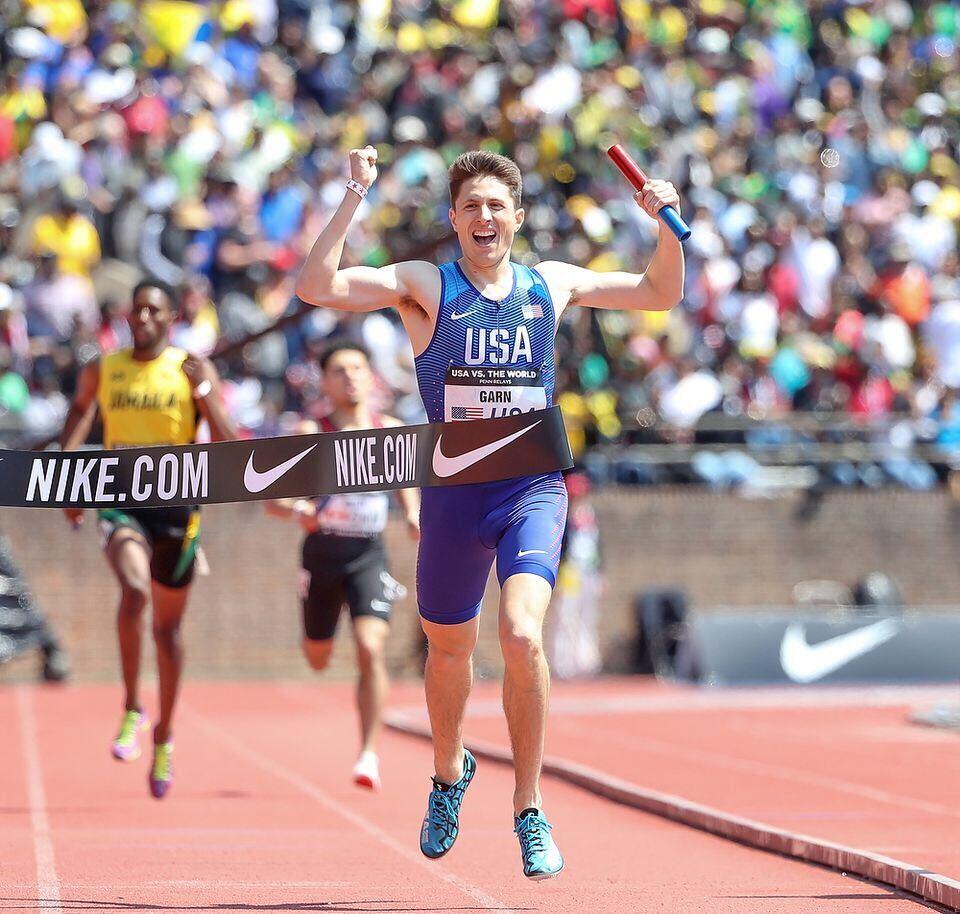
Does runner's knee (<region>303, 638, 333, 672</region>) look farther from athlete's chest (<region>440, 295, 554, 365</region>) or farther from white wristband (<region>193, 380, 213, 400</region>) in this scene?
athlete's chest (<region>440, 295, 554, 365</region>)

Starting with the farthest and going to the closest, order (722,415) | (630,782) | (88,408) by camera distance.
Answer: (722,415)
(630,782)
(88,408)

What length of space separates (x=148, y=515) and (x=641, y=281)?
390 cm

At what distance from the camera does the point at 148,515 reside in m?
10.4

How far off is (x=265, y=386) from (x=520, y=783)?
556 inches

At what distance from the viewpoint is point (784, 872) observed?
7.84 meters

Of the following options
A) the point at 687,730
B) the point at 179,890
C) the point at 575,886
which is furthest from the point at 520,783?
the point at 687,730

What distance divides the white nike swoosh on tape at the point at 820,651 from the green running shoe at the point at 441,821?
47.7ft

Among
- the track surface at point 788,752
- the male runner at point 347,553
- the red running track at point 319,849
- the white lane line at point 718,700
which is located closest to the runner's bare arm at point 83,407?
the male runner at point 347,553

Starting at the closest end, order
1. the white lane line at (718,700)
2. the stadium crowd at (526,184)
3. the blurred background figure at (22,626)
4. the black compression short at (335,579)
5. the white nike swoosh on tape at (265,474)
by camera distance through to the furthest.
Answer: the white nike swoosh on tape at (265,474) < the black compression short at (335,579) < the white lane line at (718,700) < the stadium crowd at (526,184) < the blurred background figure at (22,626)

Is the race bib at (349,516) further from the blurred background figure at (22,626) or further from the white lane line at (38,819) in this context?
the blurred background figure at (22,626)

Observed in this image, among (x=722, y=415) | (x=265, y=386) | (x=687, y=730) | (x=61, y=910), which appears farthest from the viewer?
(x=722, y=415)

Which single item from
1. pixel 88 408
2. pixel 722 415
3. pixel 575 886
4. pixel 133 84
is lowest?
pixel 575 886

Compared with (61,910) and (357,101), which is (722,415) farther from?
(61,910)

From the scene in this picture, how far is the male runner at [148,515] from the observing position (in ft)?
33.9
